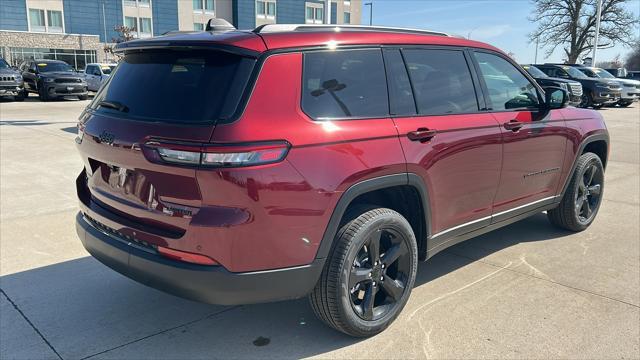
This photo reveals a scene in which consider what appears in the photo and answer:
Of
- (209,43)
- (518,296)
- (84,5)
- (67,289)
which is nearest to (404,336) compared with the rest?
(518,296)

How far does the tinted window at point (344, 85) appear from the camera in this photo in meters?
2.82

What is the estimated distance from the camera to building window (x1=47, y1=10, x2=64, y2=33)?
179ft

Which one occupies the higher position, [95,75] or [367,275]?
[95,75]

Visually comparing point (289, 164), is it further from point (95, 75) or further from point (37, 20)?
point (37, 20)

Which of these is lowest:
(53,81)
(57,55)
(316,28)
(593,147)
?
(593,147)

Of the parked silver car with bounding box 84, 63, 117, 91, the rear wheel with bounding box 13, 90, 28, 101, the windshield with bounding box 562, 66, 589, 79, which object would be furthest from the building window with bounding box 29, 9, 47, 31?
the windshield with bounding box 562, 66, 589, 79

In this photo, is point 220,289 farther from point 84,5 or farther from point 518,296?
point 84,5

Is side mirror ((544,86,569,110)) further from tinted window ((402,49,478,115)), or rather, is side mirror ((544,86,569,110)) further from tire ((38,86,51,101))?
tire ((38,86,51,101))

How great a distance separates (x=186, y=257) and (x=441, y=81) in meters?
2.11

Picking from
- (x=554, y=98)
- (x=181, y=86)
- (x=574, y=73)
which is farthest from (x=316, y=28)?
A: (x=574, y=73)

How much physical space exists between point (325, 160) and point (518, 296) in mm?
1976

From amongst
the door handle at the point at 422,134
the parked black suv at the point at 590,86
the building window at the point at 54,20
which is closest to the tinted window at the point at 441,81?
the door handle at the point at 422,134

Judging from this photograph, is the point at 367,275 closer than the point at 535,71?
Yes

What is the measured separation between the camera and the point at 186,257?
2.60 meters
